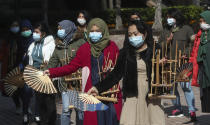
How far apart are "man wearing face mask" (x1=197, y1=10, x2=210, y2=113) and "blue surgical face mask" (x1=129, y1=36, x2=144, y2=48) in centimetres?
240

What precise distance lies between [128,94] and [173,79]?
0.53 meters

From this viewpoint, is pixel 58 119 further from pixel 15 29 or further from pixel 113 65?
pixel 113 65

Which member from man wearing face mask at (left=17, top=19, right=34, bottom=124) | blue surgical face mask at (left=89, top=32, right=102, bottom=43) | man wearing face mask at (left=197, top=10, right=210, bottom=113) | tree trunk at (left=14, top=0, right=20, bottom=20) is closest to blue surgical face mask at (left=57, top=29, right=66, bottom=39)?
blue surgical face mask at (left=89, top=32, right=102, bottom=43)

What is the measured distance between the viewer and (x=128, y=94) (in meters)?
5.85

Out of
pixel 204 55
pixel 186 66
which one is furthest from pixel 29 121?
pixel 186 66

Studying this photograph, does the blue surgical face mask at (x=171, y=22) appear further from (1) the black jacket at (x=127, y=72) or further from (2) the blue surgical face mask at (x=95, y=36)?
(1) the black jacket at (x=127, y=72)

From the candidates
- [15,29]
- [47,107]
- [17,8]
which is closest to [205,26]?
[47,107]

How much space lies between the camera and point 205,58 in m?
8.02

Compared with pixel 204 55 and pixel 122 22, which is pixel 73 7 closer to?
pixel 122 22

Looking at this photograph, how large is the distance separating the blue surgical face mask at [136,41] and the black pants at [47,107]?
2.84 m

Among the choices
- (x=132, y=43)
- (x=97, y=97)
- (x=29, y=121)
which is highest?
(x=132, y=43)

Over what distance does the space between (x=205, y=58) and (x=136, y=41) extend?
2529 mm

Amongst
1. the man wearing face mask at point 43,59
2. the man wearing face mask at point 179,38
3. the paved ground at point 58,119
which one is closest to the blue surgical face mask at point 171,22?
the man wearing face mask at point 179,38

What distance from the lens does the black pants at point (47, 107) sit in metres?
8.30
